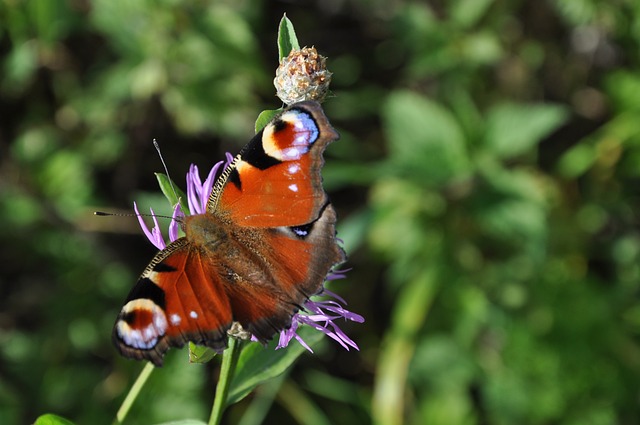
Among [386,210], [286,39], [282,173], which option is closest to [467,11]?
[386,210]

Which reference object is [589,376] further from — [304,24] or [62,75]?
[62,75]

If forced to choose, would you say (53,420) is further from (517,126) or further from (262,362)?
(517,126)

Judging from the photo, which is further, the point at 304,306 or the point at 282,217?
the point at 304,306

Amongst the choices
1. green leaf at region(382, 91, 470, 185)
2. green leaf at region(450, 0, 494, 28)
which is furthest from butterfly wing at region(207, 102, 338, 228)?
green leaf at region(450, 0, 494, 28)

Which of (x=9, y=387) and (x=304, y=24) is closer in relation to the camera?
(x=9, y=387)

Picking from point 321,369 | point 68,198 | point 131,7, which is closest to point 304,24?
point 131,7

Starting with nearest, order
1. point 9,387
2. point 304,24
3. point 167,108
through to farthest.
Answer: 1. point 9,387
2. point 167,108
3. point 304,24

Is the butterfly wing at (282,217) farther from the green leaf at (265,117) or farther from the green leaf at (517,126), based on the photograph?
the green leaf at (517,126)
